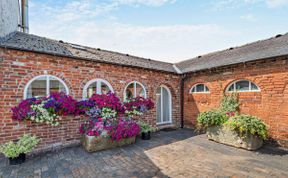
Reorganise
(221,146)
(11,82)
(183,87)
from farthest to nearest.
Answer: (183,87), (221,146), (11,82)

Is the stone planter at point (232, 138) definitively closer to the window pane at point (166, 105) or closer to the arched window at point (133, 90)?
the window pane at point (166, 105)

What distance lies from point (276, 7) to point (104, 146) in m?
7.75

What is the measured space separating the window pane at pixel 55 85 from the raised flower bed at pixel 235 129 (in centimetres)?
548

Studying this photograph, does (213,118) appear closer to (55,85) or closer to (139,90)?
(139,90)

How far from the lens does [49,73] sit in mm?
4621

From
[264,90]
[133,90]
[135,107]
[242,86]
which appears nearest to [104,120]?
[135,107]

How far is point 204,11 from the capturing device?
579cm

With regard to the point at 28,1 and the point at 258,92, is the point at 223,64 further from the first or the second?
the point at 28,1

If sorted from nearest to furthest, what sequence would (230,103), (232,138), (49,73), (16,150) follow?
(16,150) → (49,73) → (232,138) → (230,103)

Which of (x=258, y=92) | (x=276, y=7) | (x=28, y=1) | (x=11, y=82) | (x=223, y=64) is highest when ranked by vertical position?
(x=28, y=1)

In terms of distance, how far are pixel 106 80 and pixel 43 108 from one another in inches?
93.7

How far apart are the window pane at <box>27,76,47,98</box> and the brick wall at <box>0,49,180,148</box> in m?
0.18

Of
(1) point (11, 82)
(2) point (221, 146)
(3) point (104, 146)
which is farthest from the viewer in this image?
(2) point (221, 146)

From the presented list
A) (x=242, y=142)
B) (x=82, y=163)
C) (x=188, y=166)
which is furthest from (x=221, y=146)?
(x=82, y=163)
